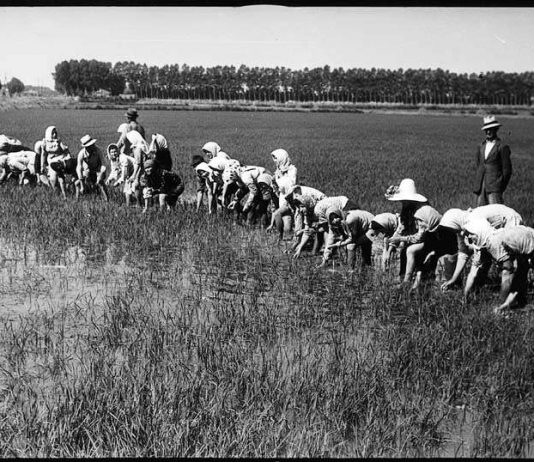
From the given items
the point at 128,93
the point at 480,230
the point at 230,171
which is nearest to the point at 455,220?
the point at 480,230

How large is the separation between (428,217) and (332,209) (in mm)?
1292

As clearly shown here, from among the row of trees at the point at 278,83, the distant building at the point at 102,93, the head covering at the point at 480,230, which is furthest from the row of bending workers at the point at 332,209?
the distant building at the point at 102,93

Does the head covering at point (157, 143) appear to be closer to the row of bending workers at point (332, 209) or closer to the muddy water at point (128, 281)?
the row of bending workers at point (332, 209)

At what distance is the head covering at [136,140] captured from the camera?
33.9 feet

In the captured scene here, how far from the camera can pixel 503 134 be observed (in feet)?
89.0

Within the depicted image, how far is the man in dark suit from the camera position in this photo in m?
7.98

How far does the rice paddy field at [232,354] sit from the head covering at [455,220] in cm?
76

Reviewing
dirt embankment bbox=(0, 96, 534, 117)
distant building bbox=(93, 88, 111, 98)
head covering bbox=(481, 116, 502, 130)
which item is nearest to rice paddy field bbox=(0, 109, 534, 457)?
head covering bbox=(481, 116, 502, 130)

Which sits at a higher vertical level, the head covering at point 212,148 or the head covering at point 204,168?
the head covering at point 212,148

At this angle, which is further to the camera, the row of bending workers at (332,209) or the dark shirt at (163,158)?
the dark shirt at (163,158)

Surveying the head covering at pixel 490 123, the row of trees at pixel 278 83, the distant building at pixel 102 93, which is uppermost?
the row of trees at pixel 278 83

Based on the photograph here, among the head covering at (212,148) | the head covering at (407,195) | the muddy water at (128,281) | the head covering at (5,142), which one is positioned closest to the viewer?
the muddy water at (128,281)

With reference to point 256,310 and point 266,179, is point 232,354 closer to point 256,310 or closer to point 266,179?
point 256,310

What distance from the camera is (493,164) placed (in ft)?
26.7
